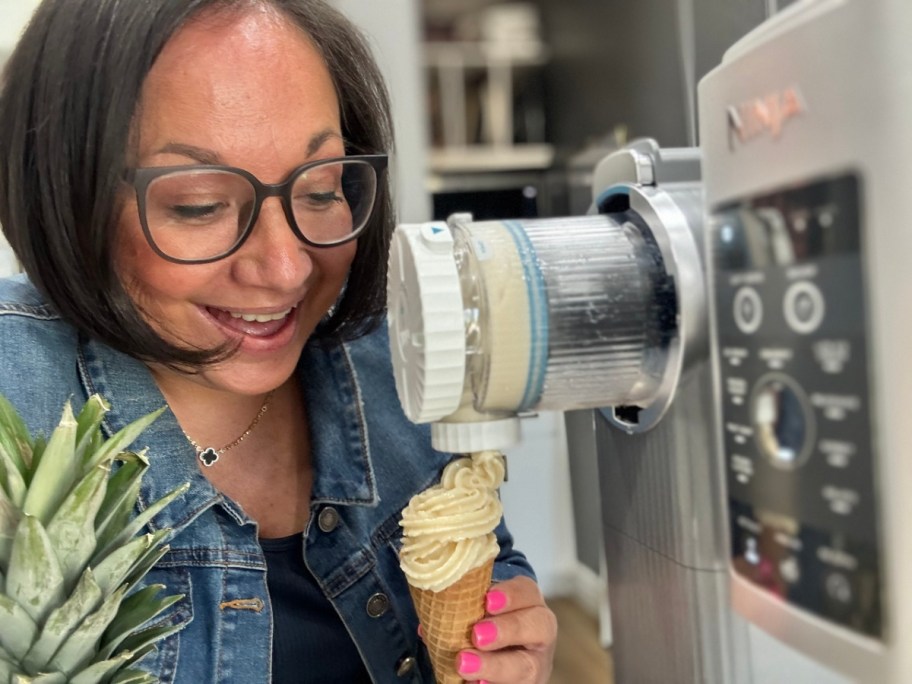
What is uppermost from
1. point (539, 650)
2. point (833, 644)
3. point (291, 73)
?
point (291, 73)

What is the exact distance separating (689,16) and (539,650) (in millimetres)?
671

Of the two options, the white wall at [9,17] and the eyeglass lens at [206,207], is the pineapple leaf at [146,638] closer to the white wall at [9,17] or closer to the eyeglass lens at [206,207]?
the eyeglass lens at [206,207]

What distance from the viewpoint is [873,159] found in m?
0.29

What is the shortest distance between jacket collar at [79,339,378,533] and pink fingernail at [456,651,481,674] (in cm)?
27

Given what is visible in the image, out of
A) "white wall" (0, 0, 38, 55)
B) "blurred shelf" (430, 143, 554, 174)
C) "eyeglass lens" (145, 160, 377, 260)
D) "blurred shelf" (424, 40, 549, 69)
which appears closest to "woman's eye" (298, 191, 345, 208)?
"eyeglass lens" (145, 160, 377, 260)

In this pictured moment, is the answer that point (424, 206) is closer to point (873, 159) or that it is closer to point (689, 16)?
point (689, 16)

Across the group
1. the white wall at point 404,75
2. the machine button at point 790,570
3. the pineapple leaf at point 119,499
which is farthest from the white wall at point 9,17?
the machine button at point 790,570

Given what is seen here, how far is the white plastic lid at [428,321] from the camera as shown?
0.44m

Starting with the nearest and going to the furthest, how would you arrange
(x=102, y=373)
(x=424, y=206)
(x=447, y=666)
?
(x=447, y=666)
(x=102, y=373)
(x=424, y=206)

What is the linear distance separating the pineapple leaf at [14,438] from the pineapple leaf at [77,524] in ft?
0.15

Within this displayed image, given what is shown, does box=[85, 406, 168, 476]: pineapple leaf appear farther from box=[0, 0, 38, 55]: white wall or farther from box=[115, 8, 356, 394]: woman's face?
box=[0, 0, 38, 55]: white wall

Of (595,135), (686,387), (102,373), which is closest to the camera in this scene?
(686,387)

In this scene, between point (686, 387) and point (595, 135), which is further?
point (595, 135)

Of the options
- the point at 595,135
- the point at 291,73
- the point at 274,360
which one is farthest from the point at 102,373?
the point at 595,135
